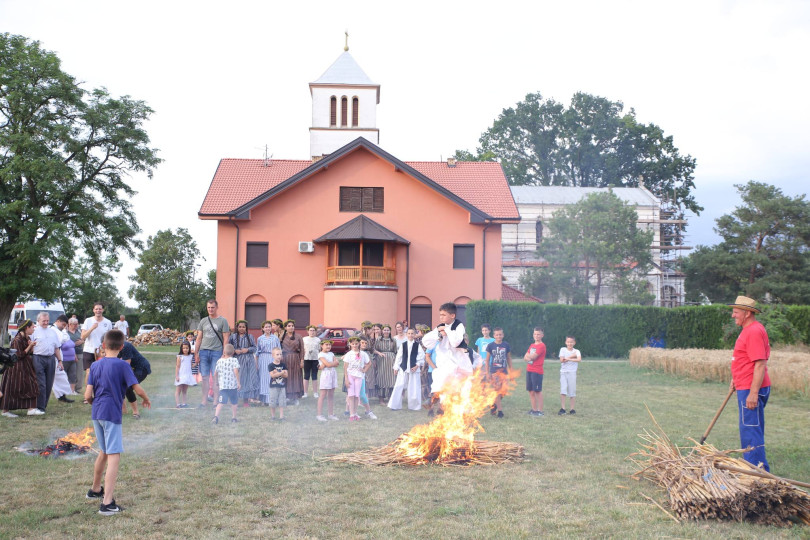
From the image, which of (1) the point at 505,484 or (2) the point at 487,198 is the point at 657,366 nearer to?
(2) the point at 487,198

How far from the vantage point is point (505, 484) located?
7141 mm

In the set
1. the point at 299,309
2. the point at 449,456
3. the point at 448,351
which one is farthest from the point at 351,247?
the point at 449,456

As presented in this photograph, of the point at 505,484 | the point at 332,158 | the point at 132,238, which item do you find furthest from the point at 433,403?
the point at 132,238

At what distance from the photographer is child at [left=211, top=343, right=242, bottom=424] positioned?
11305 mm

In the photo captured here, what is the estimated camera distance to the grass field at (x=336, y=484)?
224 inches

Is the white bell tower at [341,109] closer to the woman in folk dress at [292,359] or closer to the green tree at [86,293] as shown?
the green tree at [86,293]

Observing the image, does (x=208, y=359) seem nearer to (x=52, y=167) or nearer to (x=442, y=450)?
(x=442, y=450)

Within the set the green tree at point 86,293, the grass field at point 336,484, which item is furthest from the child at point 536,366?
the green tree at point 86,293

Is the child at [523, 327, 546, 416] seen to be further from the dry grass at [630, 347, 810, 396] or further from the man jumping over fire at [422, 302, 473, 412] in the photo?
the dry grass at [630, 347, 810, 396]

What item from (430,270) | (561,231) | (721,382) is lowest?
(721,382)

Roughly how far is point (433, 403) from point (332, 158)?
21.8 m

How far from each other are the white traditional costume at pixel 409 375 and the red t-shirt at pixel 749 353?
22.3 feet

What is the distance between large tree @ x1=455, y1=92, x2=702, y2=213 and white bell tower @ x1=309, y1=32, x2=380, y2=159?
89.5 feet

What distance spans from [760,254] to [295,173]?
112 ft
